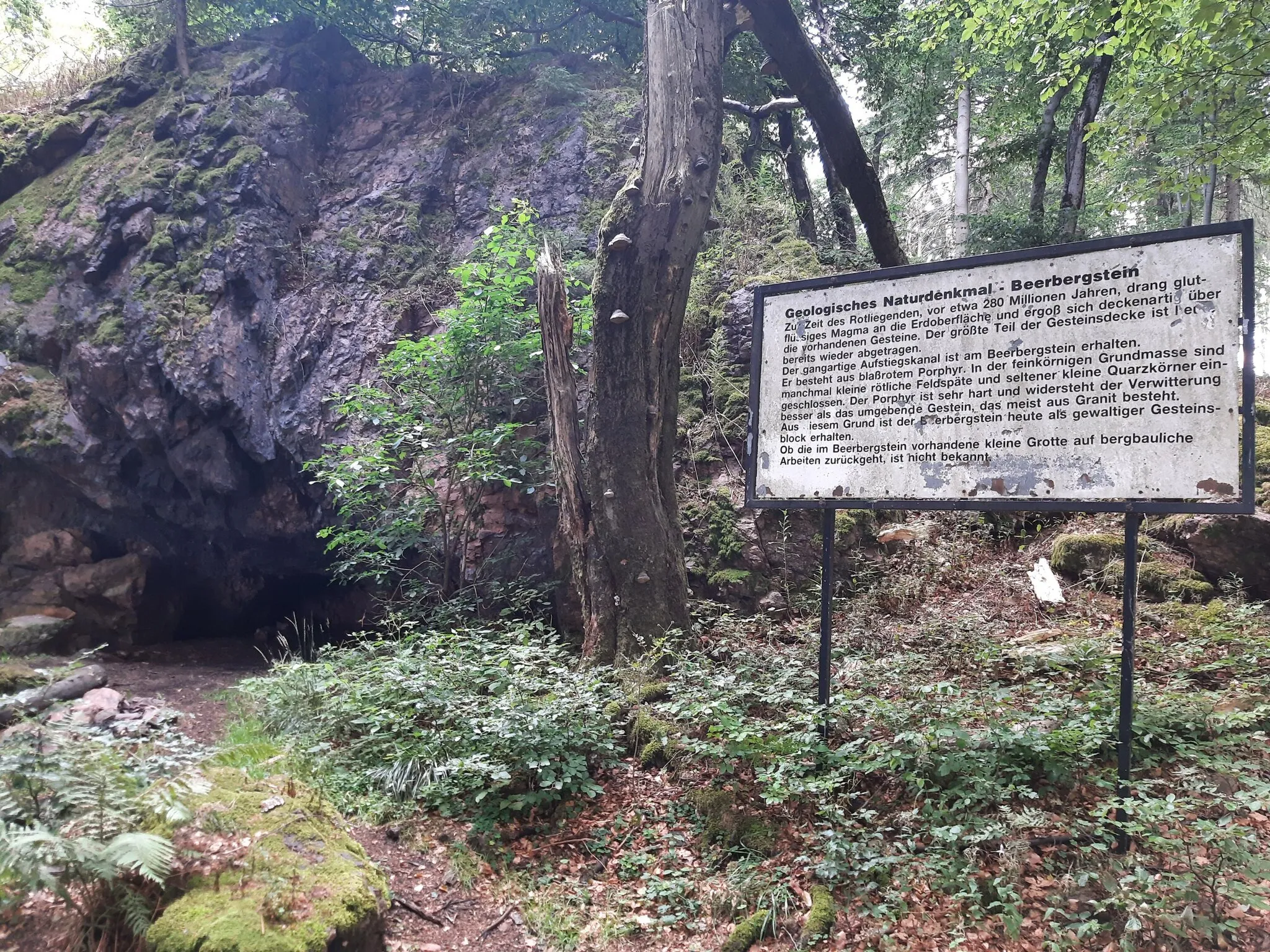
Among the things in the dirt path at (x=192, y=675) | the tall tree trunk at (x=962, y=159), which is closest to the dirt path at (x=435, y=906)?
the dirt path at (x=192, y=675)

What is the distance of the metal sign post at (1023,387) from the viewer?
3186 millimetres

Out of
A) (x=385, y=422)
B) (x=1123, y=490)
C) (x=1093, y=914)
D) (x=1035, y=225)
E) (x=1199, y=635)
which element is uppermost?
(x=1035, y=225)

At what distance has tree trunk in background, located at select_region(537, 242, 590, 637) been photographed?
19.5ft

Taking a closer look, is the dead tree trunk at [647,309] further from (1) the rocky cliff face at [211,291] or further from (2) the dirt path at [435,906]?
(1) the rocky cliff face at [211,291]

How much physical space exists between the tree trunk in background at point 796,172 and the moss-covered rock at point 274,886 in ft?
33.0

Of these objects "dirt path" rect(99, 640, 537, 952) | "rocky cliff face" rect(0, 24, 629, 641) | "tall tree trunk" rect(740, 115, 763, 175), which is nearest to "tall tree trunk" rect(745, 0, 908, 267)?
"rocky cliff face" rect(0, 24, 629, 641)

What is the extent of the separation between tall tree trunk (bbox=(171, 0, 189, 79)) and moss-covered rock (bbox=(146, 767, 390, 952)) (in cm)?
1413

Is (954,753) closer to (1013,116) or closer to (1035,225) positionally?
(1035,225)

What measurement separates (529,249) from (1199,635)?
6.22m

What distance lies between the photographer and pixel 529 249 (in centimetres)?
730

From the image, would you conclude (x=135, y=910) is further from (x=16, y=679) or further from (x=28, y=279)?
(x=28, y=279)

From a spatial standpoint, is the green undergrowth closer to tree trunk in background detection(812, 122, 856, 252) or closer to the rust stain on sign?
the rust stain on sign

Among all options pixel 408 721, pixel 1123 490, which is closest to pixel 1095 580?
pixel 1123 490

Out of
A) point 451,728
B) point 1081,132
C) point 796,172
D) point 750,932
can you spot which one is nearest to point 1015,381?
point 750,932
